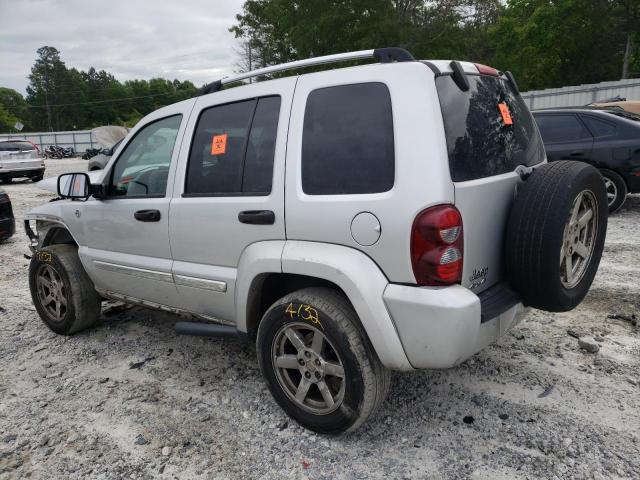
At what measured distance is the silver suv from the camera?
2324mm

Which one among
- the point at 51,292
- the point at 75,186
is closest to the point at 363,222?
the point at 75,186

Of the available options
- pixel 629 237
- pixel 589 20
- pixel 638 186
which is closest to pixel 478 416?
pixel 629 237

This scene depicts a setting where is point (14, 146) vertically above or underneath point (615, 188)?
above

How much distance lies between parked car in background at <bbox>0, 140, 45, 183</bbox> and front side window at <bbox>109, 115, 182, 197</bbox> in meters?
15.6

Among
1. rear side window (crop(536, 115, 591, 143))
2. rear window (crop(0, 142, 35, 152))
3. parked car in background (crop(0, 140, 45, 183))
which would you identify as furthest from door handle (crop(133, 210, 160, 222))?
rear window (crop(0, 142, 35, 152))

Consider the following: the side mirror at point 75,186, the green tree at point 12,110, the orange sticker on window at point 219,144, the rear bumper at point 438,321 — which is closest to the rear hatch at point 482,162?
the rear bumper at point 438,321

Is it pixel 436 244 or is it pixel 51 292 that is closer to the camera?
pixel 436 244

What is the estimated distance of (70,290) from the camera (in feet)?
13.5

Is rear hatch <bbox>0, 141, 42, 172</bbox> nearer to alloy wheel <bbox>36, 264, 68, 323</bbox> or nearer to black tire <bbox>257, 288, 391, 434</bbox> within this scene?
alloy wheel <bbox>36, 264, 68, 323</bbox>

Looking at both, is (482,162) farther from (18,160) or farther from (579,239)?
(18,160)

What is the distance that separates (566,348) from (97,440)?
3.11 metres

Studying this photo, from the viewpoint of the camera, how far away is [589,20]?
3897 cm

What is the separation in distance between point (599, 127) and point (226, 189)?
22.8 feet

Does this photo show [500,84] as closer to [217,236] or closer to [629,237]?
[217,236]
